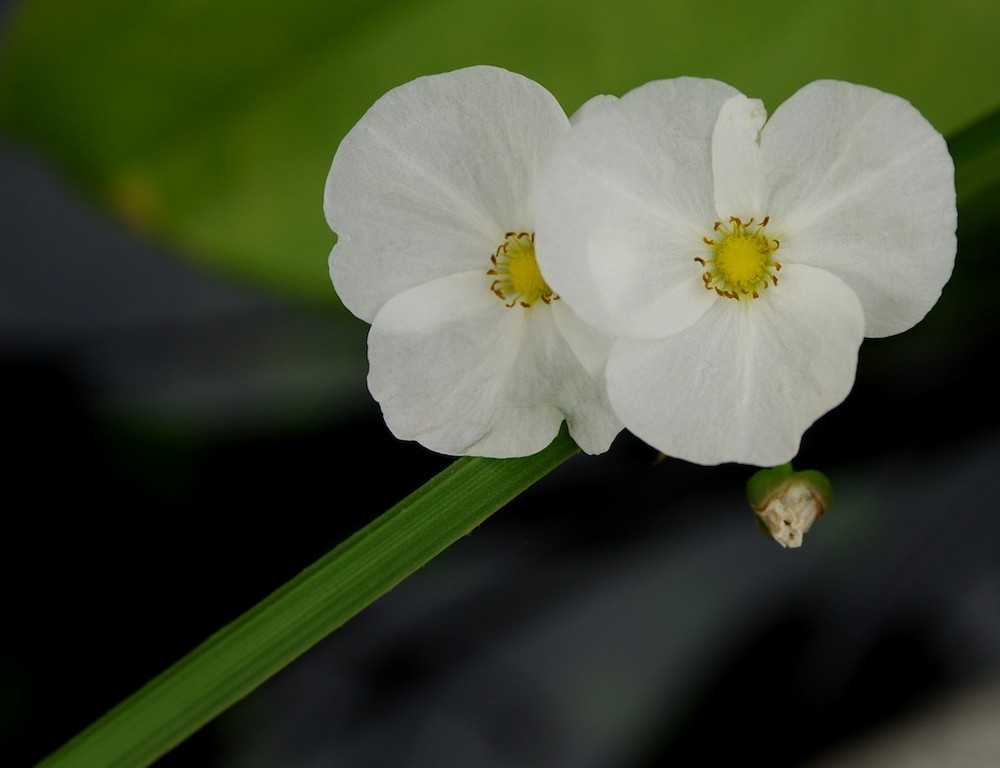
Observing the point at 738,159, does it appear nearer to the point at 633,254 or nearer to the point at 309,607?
the point at 633,254

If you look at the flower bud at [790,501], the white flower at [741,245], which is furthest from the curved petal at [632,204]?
the flower bud at [790,501]

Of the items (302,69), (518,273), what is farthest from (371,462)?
(518,273)

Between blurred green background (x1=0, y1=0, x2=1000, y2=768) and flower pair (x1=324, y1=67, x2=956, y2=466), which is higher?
blurred green background (x1=0, y1=0, x2=1000, y2=768)

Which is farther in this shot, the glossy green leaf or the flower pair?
the glossy green leaf

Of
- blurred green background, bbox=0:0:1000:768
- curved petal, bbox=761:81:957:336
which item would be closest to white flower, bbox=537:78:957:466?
curved petal, bbox=761:81:957:336

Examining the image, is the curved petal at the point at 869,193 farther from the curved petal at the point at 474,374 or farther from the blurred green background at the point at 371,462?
the blurred green background at the point at 371,462

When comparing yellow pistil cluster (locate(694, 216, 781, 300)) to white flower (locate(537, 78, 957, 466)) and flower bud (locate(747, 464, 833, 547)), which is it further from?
flower bud (locate(747, 464, 833, 547))
